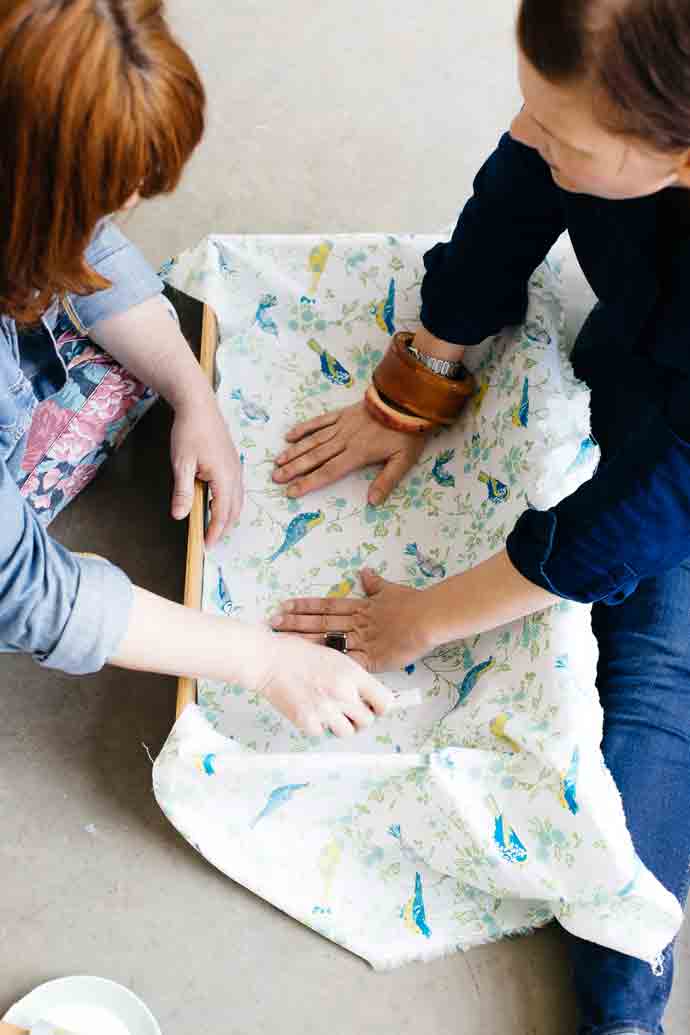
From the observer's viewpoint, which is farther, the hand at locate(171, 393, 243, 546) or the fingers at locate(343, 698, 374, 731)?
the hand at locate(171, 393, 243, 546)

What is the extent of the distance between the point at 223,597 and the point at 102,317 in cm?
30

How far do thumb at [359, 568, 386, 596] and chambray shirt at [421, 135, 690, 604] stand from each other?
0.20 metres

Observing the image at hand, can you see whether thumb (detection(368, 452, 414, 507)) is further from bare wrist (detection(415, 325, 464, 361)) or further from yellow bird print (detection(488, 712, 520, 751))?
yellow bird print (detection(488, 712, 520, 751))

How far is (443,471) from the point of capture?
1152 millimetres

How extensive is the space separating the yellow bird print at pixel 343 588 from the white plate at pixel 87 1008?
0.42 m

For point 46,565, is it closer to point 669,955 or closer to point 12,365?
point 12,365

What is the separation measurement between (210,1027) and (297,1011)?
8cm

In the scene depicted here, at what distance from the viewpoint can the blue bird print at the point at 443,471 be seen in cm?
115

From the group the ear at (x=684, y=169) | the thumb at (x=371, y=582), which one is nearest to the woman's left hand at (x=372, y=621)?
the thumb at (x=371, y=582)

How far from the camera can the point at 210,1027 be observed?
1007 millimetres

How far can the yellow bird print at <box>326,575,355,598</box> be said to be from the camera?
3.59 ft

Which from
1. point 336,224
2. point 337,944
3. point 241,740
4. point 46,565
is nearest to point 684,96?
point 46,565

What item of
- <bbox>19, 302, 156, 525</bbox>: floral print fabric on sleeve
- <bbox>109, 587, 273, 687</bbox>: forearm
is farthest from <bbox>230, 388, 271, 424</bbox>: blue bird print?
<bbox>109, 587, 273, 687</bbox>: forearm

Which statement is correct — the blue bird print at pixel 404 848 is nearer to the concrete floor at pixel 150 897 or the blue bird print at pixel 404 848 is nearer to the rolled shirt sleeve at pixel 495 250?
the concrete floor at pixel 150 897
